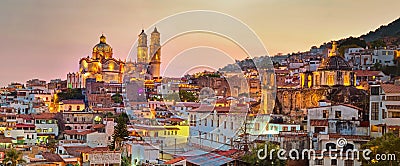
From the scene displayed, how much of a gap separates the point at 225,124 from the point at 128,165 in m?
3.51

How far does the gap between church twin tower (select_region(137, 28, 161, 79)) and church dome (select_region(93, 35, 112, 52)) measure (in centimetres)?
277

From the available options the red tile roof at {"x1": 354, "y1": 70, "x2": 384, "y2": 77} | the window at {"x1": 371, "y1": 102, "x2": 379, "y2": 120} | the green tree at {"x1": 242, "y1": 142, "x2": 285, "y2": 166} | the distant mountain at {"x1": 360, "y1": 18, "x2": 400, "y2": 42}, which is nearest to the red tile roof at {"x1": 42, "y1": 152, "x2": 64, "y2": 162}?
the green tree at {"x1": 242, "y1": 142, "x2": 285, "y2": 166}

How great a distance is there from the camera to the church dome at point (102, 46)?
4514 centimetres

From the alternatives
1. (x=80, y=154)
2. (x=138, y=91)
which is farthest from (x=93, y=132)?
(x=138, y=91)

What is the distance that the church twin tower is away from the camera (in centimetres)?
4006

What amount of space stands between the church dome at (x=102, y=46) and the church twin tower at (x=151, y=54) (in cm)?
277

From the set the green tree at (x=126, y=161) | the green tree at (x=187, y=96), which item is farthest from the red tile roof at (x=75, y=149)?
the green tree at (x=187, y=96)

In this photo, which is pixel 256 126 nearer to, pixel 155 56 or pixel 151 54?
pixel 155 56

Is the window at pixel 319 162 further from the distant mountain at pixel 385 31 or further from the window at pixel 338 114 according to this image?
the distant mountain at pixel 385 31

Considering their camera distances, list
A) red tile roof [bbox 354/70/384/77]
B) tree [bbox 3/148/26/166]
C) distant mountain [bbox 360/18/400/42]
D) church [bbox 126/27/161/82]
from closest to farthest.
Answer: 1. tree [bbox 3/148/26/166]
2. red tile roof [bbox 354/70/384/77]
3. church [bbox 126/27/161/82]
4. distant mountain [bbox 360/18/400/42]

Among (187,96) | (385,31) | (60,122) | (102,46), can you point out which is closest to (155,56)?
(102,46)

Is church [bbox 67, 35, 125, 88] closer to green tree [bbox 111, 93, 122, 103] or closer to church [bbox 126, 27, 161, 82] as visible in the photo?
church [bbox 126, 27, 161, 82]

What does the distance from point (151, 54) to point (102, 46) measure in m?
5.20

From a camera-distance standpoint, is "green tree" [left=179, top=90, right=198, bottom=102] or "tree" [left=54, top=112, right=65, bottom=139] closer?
"tree" [left=54, top=112, right=65, bottom=139]
